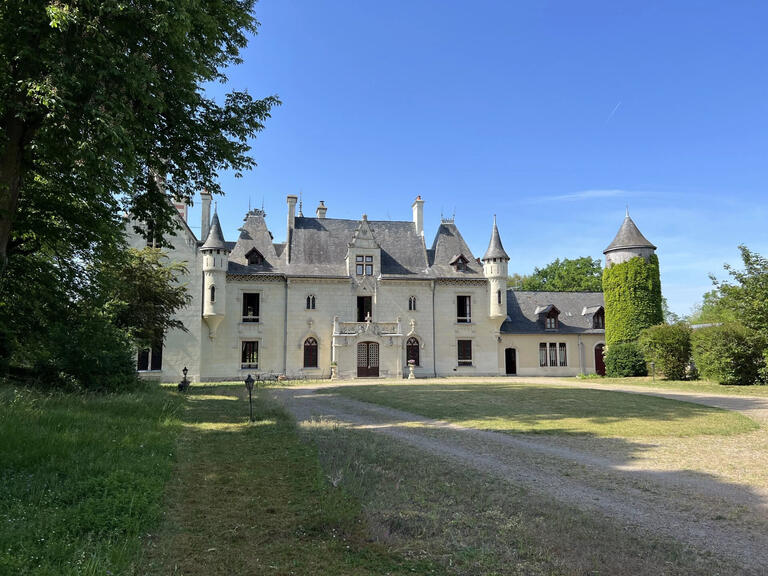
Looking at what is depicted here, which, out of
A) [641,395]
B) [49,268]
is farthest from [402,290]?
[49,268]

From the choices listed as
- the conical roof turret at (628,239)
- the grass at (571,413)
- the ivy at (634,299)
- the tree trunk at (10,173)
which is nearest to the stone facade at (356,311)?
the ivy at (634,299)

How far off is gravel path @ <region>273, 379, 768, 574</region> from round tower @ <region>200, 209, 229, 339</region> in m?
21.6

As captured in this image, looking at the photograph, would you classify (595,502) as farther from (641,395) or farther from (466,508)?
(641,395)

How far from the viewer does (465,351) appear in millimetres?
35625

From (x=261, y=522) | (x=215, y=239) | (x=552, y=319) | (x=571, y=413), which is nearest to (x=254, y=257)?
(x=215, y=239)

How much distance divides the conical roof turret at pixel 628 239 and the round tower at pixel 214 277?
2656 cm

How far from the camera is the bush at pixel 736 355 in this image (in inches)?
919

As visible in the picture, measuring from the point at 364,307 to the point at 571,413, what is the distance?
2235 centimetres

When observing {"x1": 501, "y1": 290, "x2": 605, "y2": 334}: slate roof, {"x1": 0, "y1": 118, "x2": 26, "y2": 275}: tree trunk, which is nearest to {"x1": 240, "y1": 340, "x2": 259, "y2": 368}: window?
{"x1": 501, "y1": 290, "x2": 605, "y2": 334}: slate roof

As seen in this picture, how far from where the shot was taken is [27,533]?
4.41 metres

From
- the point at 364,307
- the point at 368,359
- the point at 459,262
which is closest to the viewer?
the point at 368,359

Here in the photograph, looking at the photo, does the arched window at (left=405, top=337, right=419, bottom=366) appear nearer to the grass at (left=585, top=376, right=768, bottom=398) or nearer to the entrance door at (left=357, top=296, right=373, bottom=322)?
the entrance door at (left=357, top=296, right=373, bottom=322)

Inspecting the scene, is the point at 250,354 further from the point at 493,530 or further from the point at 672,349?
the point at 493,530

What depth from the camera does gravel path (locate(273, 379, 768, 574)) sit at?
5.05 metres
